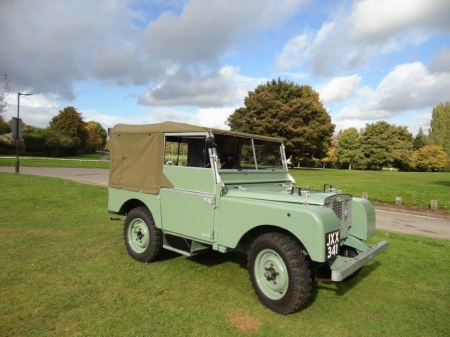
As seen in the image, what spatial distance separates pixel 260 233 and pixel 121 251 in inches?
122

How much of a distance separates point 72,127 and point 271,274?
62.0m

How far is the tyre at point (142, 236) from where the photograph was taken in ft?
17.7

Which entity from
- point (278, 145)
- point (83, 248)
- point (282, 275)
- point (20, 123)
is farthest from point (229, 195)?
point (20, 123)

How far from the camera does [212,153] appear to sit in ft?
15.3

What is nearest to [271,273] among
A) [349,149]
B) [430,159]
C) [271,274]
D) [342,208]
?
[271,274]

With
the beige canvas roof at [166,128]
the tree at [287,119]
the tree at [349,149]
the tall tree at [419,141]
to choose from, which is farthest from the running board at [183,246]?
the tall tree at [419,141]

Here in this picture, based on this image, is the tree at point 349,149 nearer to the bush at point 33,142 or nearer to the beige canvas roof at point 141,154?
the bush at point 33,142

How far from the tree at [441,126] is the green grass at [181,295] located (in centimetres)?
7824

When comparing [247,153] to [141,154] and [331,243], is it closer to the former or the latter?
[141,154]

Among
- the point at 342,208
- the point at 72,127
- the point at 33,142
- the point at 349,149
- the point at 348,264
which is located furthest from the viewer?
the point at 349,149

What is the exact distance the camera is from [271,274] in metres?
4.00

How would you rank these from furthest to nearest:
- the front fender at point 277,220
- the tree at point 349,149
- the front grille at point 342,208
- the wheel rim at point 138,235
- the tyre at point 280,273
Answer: the tree at point 349,149 < the wheel rim at point 138,235 < the front grille at point 342,208 < the tyre at point 280,273 < the front fender at point 277,220

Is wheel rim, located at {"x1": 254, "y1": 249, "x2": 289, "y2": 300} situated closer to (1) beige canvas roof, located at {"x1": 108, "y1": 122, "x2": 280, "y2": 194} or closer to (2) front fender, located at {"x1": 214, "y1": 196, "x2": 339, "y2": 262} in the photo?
(2) front fender, located at {"x1": 214, "y1": 196, "x2": 339, "y2": 262}

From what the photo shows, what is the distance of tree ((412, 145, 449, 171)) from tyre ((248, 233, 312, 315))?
2598 inches
